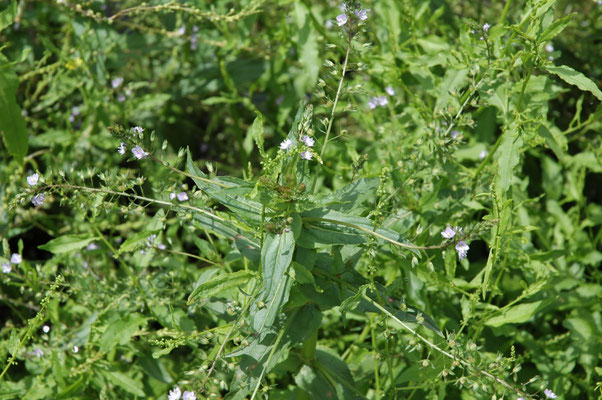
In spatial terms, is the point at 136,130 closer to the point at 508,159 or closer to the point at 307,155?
the point at 307,155

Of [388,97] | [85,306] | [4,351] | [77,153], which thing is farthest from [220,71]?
[4,351]

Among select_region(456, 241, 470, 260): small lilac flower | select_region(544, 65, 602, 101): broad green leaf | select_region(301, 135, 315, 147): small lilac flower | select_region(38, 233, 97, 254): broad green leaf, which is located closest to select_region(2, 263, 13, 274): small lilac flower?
select_region(38, 233, 97, 254): broad green leaf

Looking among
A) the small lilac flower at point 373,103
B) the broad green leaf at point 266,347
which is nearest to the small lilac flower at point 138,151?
the broad green leaf at point 266,347

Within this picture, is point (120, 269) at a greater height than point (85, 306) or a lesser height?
lesser

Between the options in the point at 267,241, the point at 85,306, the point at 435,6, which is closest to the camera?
the point at 267,241

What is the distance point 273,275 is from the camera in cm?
168

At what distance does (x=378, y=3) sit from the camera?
295 centimetres

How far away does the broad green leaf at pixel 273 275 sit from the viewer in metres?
1.68

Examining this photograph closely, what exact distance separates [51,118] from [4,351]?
4.44ft

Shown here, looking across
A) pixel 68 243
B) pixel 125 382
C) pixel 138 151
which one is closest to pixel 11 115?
pixel 68 243

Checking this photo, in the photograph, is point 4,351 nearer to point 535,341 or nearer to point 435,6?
point 535,341

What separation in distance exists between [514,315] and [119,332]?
1522mm

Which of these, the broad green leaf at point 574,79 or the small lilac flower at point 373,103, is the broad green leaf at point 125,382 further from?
the broad green leaf at point 574,79

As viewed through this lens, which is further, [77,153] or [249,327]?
[77,153]
